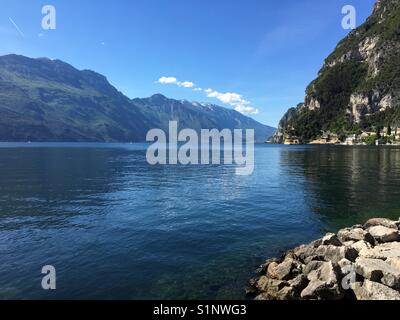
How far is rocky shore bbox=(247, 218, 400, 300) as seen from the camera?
709 inches

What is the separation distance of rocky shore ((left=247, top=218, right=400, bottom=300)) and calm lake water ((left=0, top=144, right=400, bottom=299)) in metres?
2.02

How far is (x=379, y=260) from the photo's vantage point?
20.9 m

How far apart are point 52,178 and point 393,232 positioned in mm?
68452

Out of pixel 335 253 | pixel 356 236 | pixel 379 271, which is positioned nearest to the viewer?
pixel 379 271

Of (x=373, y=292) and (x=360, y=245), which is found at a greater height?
(x=360, y=245)

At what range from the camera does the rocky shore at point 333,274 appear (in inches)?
709

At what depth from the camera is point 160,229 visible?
3362cm

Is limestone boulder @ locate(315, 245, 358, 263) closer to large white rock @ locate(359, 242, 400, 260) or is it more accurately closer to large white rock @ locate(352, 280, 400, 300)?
large white rock @ locate(359, 242, 400, 260)

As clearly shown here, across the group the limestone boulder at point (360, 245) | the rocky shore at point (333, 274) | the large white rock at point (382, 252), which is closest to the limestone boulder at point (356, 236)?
the rocky shore at point (333, 274)

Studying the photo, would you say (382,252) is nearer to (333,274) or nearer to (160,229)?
(333,274)

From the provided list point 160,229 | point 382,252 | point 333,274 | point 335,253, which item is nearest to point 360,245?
point 382,252

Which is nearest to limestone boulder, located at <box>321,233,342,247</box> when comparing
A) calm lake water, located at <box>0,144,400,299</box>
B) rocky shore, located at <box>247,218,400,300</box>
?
rocky shore, located at <box>247,218,400,300</box>

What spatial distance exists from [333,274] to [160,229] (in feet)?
62.9

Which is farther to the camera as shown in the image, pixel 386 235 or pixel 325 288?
pixel 386 235
